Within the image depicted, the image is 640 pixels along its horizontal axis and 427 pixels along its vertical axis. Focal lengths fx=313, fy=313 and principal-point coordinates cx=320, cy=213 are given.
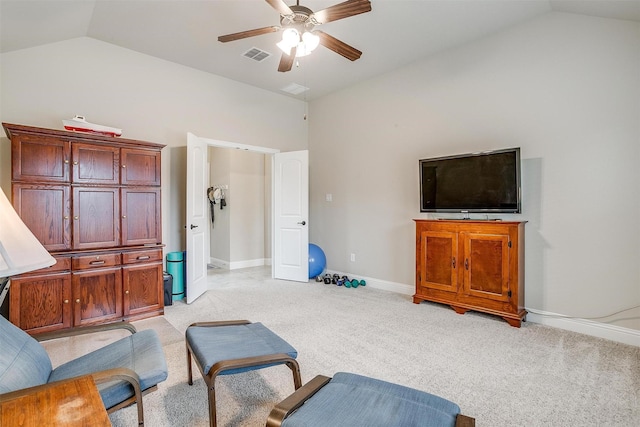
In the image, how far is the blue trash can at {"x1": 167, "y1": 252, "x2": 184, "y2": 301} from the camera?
13.3 ft

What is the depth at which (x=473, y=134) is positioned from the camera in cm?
377

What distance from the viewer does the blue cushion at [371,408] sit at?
1208 mm

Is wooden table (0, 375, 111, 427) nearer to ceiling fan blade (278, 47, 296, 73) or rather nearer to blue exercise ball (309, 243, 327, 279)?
ceiling fan blade (278, 47, 296, 73)

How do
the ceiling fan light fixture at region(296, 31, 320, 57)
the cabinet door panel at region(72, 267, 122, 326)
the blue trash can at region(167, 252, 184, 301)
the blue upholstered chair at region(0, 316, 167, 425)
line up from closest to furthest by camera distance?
1. the blue upholstered chair at region(0, 316, 167, 425)
2. the ceiling fan light fixture at region(296, 31, 320, 57)
3. the cabinet door panel at region(72, 267, 122, 326)
4. the blue trash can at region(167, 252, 184, 301)

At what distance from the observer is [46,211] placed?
115 inches

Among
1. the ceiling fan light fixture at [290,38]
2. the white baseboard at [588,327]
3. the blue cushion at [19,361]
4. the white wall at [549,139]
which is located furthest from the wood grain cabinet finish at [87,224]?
the white baseboard at [588,327]

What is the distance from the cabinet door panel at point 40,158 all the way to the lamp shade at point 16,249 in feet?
6.80

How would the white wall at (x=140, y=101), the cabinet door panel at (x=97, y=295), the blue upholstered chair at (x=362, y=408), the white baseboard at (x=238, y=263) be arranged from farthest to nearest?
the white baseboard at (x=238, y=263) → the white wall at (x=140, y=101) → the cabinet door panel at (x=97, y=295) → the blue upholstered chair at (x=362, y=408)

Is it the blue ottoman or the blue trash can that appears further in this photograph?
the blue trash can

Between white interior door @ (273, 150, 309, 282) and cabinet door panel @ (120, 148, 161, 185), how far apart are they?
2.14 meters

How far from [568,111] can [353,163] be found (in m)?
A: 2.75

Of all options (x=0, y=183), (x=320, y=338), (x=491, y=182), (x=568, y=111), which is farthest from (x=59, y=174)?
(x=568, y=111)

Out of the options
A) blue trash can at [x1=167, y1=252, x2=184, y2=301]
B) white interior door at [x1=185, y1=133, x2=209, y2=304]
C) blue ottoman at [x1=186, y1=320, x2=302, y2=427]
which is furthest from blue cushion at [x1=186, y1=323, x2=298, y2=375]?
blue trash can at [x1=167, y1=252, x2=184, y2=301]

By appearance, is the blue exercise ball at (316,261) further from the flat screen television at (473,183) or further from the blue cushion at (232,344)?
the blue cushion at (232,344)
